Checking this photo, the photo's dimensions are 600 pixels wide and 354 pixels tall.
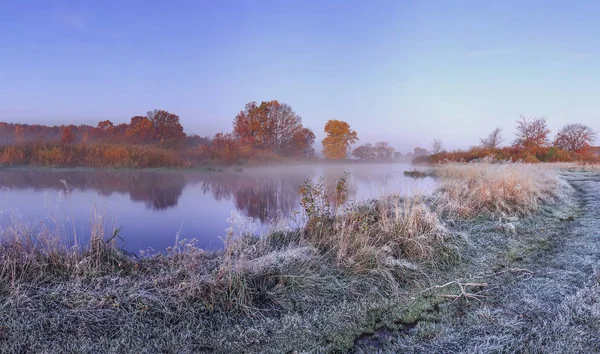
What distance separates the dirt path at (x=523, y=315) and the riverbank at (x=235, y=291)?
23 centimetres

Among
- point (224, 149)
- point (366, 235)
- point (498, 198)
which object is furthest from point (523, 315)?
point (224, 149)

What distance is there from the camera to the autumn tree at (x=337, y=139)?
37.5 meters

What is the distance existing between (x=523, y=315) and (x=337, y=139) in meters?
35.5

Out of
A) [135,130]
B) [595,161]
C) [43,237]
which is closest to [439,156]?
[595,161]

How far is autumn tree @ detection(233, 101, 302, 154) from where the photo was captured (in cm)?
3388

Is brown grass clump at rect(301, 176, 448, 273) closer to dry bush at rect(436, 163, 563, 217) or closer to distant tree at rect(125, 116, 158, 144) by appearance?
dry bush at rect(436, 163, 563, 217)

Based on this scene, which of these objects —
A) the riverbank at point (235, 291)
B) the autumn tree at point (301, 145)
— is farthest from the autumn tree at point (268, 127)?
the riverbank at point (235, 291)

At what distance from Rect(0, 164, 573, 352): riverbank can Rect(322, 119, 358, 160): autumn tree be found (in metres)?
32.4

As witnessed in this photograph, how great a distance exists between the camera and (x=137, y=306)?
306 centimetres

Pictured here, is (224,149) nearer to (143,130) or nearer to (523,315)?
(143,130)

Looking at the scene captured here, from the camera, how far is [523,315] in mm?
3104

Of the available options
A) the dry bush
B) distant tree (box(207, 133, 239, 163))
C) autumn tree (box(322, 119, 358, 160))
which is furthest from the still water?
autumn tree (box(322, 119, 358, 160))

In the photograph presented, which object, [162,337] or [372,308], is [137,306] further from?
[372,308]

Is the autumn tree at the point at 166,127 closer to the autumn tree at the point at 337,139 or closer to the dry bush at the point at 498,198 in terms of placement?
the autumn tree at the point at 337,139
